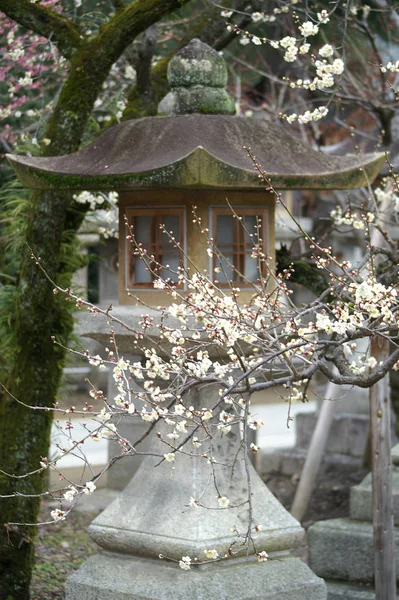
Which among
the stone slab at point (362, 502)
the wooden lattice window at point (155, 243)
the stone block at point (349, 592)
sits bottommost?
the stone block at point (349, 592)

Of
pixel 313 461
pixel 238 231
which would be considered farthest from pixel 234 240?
pixel 313 461

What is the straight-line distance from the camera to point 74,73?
19.1 feet

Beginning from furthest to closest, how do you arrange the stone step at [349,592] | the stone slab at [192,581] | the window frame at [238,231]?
1. the stone step at [349,592]
2. the window frame at [238,231]
3. the stone slab at [192,581]

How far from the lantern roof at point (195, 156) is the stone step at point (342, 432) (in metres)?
5.92

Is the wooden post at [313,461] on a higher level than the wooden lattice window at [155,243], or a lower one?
lower

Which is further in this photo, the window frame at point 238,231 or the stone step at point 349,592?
the stone step at point 349,592

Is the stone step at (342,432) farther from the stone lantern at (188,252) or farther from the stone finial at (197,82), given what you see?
the stone finial at (197,82)

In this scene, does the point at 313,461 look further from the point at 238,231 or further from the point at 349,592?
the point at 238,231

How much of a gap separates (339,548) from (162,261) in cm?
307

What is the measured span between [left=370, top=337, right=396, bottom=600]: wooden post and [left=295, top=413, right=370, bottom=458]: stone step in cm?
426

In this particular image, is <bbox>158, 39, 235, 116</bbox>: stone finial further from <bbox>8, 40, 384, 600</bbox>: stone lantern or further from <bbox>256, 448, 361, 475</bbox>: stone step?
<bbox>256, 448, 361, 475</bbox>: stone step

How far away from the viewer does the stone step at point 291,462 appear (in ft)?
34.0

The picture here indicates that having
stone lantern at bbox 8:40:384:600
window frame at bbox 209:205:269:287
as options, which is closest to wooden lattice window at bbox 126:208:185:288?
stone lantern at bbox 8:40:384:600

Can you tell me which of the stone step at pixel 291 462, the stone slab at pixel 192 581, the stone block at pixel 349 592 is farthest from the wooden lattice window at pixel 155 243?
the stone step at pixel 291 462
